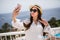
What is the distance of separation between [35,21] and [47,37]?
32cm

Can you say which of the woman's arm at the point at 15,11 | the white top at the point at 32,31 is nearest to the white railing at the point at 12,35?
the white top at the point at 32,31

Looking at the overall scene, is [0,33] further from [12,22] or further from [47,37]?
[47,37]

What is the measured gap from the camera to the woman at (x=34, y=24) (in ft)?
8.49

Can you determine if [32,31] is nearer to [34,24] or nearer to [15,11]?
[34,24]

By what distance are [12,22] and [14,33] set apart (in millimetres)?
179

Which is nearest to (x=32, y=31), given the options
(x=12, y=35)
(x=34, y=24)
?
(x=34, y=24)

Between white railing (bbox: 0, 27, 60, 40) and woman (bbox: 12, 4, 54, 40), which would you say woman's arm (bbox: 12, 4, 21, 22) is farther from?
white railing (bbox: 0, 27, 60, 40)

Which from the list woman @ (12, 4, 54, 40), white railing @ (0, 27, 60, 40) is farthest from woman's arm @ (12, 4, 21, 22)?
white railing @ (0, 27, 60, 40)

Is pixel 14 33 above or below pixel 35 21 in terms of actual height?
below

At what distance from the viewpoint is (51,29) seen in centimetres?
262

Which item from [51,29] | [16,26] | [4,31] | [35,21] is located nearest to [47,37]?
[51,29]

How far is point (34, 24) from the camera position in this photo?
262cm

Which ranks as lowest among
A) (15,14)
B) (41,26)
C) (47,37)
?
(47,37)

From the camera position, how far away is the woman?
8.49 ft
